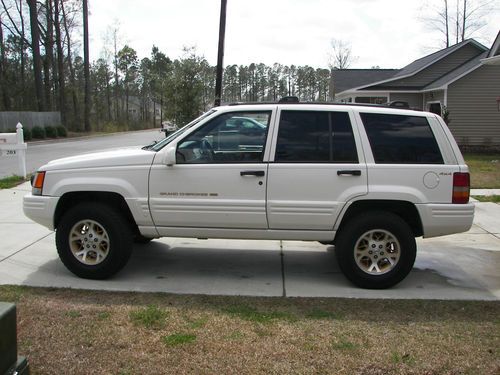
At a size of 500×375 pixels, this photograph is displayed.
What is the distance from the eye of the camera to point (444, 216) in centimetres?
508

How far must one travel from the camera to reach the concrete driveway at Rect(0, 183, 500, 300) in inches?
205

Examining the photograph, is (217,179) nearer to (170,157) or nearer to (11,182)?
(170,157)

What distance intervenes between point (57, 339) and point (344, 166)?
9.82 ft

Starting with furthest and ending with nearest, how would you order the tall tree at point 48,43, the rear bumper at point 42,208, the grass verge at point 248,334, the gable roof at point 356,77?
the tall tree at point 48,43 < the gable roof at point 356,77 < the rear bumper at point 42,208 < the grass verge at point 248,334

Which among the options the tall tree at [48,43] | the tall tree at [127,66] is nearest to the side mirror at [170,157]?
the tall tree at [48,43]

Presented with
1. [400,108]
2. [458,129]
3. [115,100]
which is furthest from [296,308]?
[115,100]

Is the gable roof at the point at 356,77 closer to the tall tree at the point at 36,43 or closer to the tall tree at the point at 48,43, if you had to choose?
the tall tree at the point at 36,43

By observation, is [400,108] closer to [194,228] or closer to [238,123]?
[238,123]

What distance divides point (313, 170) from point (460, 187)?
145cm

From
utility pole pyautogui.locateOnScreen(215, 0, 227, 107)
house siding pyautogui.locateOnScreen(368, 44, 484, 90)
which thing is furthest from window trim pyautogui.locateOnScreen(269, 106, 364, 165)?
house siding pyautogui.locateOnScreen(368, 44, 484, 90)

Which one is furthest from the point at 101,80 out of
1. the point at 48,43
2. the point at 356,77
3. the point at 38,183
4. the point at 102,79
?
the point at 38,183

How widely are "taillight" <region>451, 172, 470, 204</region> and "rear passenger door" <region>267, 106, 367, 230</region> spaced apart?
2.91 feet

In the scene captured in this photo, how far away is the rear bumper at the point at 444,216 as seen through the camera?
5070 mm

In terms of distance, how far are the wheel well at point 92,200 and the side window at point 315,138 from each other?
1.74 meters
